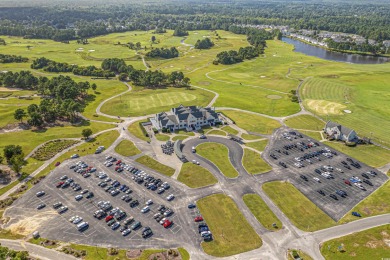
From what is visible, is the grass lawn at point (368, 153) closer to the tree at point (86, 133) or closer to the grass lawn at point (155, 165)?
the grass lawn at point (155, 165)

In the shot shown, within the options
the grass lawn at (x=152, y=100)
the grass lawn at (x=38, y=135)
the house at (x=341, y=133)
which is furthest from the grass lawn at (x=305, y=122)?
the grass lawn at (x=38, y=135)

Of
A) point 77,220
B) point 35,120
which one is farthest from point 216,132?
point 35,120

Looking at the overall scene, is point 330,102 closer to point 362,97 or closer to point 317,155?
point 362,97

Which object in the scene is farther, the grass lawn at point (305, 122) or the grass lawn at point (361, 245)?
the grass lawn at point (305, 122)

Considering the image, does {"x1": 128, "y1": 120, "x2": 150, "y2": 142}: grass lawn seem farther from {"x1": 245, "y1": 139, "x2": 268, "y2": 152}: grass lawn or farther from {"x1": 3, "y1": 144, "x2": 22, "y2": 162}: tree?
{"x1": 3, "y1": 144, "x2": 22, "y2": 162}: tree

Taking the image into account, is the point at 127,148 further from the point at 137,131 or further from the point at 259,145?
the point at 259,145
